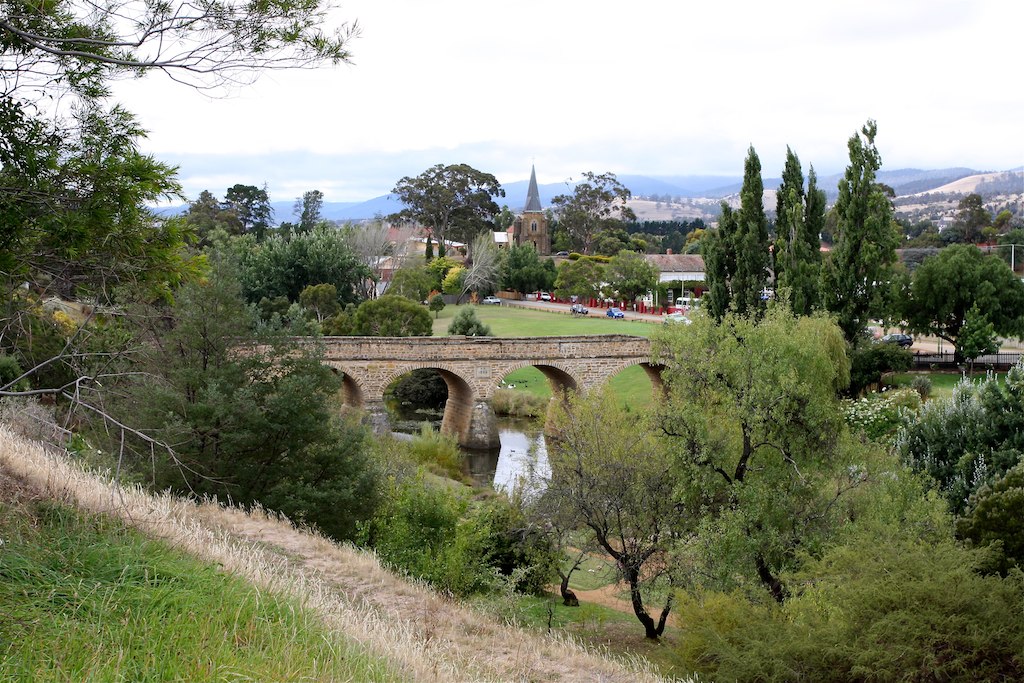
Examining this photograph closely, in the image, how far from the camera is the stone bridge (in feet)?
114

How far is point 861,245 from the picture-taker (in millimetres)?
33531

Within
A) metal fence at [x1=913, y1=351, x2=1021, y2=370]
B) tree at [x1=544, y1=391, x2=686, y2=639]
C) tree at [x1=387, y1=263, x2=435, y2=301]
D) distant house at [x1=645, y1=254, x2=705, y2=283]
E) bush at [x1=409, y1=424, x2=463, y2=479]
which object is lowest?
bush at [x1=409, y1=424, x2=463, y2=479]

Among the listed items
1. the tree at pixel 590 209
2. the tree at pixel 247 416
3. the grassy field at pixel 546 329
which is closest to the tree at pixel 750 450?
the tree at pixel 247 416

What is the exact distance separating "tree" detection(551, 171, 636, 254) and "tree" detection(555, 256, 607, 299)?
2508cm

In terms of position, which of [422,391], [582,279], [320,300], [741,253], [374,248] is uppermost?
[374,248]

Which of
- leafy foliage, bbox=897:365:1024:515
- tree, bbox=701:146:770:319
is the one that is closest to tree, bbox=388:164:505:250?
tree, bbox=701:146:770:319

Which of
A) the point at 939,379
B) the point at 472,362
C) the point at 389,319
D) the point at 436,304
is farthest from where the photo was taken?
the point at 436,304

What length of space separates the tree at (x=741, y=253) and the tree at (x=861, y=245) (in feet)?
11.1

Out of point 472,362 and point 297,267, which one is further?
point 297,267

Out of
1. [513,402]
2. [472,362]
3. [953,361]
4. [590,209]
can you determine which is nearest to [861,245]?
[953,361]

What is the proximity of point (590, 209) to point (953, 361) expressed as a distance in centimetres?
5747

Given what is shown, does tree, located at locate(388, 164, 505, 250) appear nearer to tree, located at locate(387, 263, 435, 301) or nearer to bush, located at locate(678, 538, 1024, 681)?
tree, located at locate(387, 263, 435, 301)

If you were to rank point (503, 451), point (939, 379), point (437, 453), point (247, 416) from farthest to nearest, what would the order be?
point (939, 379)
point (503, 451)
point (437, 453)
point (247, 416)

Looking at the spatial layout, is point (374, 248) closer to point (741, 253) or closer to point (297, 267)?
point (297, 267)
